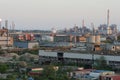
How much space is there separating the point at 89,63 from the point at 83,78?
2.73 metres

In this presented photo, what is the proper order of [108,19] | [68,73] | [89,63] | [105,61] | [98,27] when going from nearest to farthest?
Result: [68,73] → [105,61] → [89,63] → [108,19] → [98,27]

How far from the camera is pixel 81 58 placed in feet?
34.4

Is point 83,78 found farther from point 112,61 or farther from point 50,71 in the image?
point 112,61

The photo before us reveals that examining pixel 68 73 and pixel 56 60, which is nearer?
pixel 68 73

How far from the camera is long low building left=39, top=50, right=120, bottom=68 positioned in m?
9.61

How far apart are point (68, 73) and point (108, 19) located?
18.8 meters

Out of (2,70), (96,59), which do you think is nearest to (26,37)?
(96,59)

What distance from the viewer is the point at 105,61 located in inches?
365

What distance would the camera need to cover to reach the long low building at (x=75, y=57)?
961 cm

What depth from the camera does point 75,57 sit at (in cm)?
1067

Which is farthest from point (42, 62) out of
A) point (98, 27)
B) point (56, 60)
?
point (98, 27)

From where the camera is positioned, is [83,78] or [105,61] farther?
Result: [105,61]

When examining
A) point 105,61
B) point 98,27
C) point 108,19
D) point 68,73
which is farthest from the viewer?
point 98,27

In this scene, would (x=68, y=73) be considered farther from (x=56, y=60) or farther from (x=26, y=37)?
(x=26, y=37)
